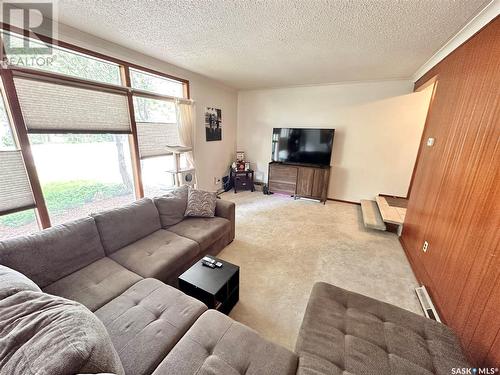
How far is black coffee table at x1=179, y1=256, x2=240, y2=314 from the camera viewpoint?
60.6 inches

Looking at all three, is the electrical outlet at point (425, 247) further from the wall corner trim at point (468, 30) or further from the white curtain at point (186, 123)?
the white curtain at point (186, 123)

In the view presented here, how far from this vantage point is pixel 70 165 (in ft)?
7.90

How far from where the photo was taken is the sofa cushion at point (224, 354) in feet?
3.12

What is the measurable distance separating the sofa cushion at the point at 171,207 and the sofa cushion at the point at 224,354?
4.71 feet

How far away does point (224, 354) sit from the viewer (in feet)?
3.34

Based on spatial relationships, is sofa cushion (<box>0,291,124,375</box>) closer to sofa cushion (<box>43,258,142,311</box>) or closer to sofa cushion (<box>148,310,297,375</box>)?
sofa cushion (<box>148,310,297,375</box>)

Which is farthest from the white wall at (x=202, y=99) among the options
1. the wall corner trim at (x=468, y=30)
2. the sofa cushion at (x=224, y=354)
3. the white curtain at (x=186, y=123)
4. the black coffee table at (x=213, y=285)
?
the wall corner trim at (x=468, y=30)

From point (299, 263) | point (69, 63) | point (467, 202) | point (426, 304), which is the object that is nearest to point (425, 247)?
point (426, 304)

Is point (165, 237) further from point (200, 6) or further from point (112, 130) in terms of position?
point (200, 6)

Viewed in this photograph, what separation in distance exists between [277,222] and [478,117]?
2571 millimetres

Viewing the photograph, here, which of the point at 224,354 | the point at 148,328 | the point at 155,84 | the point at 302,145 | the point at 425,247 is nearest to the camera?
the point at 224,354

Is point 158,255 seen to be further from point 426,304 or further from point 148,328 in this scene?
point 426,304

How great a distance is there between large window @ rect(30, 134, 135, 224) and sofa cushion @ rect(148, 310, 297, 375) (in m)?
2.28

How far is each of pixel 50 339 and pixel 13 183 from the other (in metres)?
2.05
